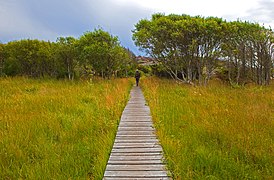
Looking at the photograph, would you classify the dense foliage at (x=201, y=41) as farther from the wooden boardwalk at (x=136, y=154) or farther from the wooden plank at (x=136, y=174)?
the wooden plank at (x=136, y=174)

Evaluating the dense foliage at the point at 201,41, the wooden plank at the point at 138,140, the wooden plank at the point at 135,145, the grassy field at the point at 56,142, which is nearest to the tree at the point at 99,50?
the dense foliage at the point at 201,41

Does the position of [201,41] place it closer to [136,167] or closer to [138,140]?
[138,140]

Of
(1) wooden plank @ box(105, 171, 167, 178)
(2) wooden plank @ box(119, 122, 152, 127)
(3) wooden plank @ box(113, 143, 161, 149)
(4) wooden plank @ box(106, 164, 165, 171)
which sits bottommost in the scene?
(1) wooden plank @ box(105, 171, 167, 178)

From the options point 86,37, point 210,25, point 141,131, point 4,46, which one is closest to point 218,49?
point 210,25

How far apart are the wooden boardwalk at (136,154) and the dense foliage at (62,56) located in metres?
13.3

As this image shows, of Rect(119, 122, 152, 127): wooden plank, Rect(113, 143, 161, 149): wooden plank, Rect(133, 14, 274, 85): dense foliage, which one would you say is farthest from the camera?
Rect(133, 14, 274, 85): dense foliage

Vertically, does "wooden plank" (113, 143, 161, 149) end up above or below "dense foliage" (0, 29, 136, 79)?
below

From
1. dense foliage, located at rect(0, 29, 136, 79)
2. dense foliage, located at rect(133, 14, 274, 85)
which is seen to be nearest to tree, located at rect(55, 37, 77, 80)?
dense foliage, located at rect(0, 29, 136, 79)

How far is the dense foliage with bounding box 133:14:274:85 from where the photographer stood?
14.4 m

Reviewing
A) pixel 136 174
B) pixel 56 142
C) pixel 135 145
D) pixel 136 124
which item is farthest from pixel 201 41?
pixel 136 174

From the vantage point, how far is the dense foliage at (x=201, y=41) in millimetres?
14445

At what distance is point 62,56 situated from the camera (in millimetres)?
19641

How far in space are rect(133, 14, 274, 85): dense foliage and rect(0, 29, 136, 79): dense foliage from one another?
353cm

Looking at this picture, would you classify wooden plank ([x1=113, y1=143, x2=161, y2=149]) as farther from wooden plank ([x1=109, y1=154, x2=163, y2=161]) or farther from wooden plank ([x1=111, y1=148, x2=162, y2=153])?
wooden plank ([x1=109, y1=154, x2=163, y2=161])
